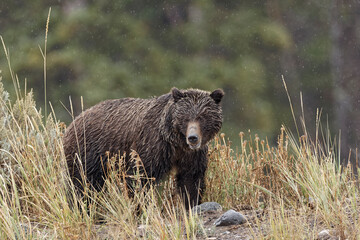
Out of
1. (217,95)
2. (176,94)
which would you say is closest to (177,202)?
(176,94)

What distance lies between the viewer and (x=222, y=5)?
14.8 m

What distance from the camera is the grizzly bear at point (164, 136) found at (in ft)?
19.6

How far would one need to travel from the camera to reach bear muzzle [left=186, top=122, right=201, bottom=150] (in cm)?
578

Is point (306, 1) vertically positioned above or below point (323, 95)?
above

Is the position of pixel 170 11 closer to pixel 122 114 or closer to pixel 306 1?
pixel 306 1

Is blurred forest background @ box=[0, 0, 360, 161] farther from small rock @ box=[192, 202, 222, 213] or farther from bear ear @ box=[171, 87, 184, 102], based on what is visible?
small rock @ box=[192, 202, 222, 213]

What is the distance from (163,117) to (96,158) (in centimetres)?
95

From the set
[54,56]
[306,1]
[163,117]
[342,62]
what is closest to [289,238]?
[163,117]

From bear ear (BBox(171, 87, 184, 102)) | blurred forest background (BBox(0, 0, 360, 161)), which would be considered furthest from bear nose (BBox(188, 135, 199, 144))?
blurred forest background (BBox(0, 0, 360, 161))

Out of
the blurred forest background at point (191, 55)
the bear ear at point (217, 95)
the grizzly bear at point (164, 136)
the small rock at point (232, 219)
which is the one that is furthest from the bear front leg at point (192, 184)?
the blurred forest background at point (191, 55)

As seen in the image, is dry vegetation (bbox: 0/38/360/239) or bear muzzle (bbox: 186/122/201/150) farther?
bear muzzle (bbox: 186/122/201/150)

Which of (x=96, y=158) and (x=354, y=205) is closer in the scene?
(x=354, y=205)

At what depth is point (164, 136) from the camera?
19.7 feet

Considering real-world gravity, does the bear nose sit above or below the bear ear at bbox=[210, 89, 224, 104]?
below
